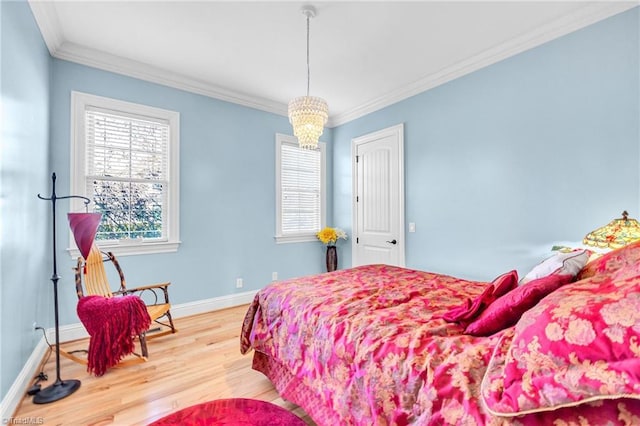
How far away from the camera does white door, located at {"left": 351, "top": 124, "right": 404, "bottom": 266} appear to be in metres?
3.92

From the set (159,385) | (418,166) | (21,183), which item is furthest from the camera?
(418,166)

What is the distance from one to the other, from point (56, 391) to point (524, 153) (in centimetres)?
415

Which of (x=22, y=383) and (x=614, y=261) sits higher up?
(x=614, y=261)

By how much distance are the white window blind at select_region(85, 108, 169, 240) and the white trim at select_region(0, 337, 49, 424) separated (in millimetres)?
1114

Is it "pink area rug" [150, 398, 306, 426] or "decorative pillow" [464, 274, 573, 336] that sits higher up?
"decorative pillow" [464, 274, 573, 336]

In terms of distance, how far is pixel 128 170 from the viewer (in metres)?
3.25

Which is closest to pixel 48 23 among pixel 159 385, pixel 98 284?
pixel 98 284

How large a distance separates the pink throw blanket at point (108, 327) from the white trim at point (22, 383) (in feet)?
1.15

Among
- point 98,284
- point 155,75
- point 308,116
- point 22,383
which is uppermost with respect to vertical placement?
point 155,75

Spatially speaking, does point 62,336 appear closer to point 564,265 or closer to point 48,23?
point 48,23

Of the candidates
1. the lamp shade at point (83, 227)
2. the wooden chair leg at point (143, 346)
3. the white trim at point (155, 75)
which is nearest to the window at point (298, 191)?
the white trim at point (155, 75)

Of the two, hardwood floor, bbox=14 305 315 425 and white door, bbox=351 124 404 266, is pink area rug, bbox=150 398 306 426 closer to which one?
hardwood floor, bbox=14 305 315 425

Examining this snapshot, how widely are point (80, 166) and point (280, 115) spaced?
2.47 meters

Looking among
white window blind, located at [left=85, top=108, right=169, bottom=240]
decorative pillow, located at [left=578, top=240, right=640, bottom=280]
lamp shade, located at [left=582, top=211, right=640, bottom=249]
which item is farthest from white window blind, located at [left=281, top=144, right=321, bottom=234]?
decorative pillow, located at [left=578, top=240, right=640, bottom=280]
